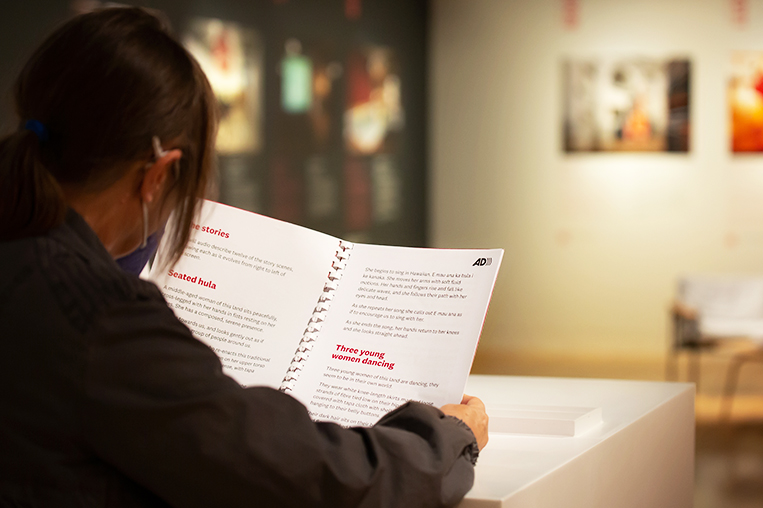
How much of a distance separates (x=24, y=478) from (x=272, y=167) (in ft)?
12.9

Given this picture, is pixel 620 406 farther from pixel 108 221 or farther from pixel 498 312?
pixel 498 312

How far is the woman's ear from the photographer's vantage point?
2.66 feet

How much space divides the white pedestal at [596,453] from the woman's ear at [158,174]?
0.45 m

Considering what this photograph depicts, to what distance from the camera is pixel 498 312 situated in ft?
23.4

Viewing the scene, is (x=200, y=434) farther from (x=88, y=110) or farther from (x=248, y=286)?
(x=248, y=286)

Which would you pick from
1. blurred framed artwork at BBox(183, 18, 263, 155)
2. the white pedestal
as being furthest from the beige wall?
the white pedestal

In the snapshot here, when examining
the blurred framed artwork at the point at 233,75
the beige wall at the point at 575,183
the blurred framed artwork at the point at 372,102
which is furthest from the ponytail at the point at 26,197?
the beige wall at the point at 575,183

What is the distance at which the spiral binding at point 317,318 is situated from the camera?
3.48ft

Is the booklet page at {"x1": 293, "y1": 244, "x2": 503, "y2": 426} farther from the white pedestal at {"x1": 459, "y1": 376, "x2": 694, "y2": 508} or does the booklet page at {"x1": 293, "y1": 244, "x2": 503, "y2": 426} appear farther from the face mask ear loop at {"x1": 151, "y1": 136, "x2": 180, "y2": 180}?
the face mask ear loop at {"x1": 151, "y1": 136, "x2": 180, "y2": 180}

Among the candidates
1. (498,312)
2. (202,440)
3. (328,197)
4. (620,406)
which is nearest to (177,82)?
(202,440)

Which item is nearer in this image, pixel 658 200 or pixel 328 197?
pixel 328 197

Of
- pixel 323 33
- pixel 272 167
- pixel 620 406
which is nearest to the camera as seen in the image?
pixel 620 406

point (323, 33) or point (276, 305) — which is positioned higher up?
point (323, 33)

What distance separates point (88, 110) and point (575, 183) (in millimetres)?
6514
